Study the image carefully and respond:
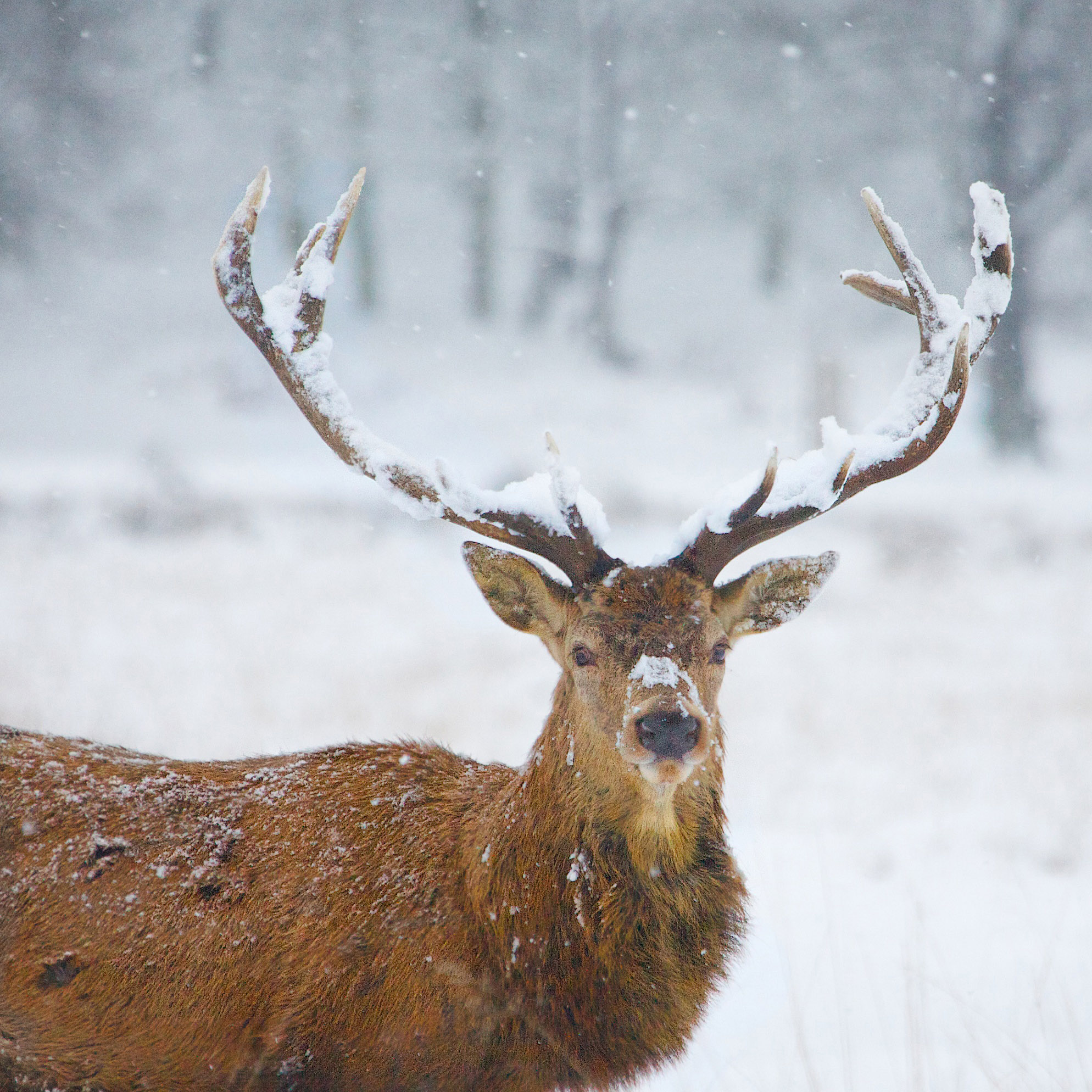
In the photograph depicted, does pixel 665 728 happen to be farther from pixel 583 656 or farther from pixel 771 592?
pixel 771 592

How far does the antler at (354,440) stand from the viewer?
3098 millimetres

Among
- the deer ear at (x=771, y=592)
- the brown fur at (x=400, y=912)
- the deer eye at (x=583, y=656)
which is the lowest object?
the brown fur at (x=400, y=912)

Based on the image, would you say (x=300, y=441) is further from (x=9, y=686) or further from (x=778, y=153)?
(x=778, y=153)

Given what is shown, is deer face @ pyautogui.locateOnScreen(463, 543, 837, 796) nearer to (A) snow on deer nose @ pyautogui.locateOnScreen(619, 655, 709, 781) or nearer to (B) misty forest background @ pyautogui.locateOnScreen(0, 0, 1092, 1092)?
(A) snow on deer nose @ pyautogui.locateOnScreen(619, 655, 709, 781)

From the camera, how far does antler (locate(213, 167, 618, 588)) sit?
122 inches

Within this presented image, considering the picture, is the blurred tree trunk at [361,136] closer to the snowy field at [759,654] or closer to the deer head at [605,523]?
the snowy field at [759,654]

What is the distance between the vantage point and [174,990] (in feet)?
9.17

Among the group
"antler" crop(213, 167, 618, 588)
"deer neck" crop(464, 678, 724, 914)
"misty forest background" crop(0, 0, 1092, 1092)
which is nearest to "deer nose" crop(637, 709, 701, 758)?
"deer neck" crop(464, 678, 724, 914)

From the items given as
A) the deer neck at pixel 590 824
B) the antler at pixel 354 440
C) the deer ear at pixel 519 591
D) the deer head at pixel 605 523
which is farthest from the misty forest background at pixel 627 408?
the antler at pixel 354 440

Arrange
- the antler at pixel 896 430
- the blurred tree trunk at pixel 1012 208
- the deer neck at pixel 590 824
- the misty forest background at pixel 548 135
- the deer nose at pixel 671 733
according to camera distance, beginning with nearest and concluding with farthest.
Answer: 1. the deer nose at pixel 671 733
2. the deer neck at pixel 590 824
3. the antler at pixel 896 430
4. the blurred tree trunk at pixel 1012 208
5. the misty forest background at pixel 548 135

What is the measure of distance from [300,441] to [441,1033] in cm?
1735

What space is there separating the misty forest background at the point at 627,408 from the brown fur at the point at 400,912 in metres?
0.46

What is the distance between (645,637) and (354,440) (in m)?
1.21

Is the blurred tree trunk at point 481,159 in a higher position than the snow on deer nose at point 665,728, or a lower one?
higher
